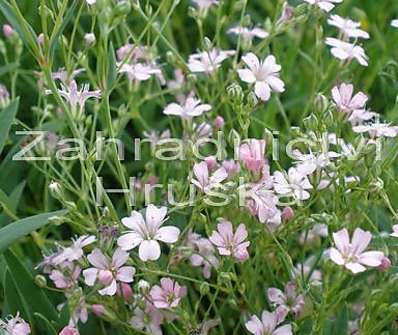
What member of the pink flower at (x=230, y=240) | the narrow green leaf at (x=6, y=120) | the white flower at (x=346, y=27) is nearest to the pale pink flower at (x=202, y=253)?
the pink flower at (x=230, y=240)

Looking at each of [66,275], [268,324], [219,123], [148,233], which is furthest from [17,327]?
[219,123]

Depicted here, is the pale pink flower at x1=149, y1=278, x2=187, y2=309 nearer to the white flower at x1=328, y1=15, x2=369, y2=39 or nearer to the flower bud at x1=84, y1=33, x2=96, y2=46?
the flower bud at x1=84, y1=33, x2=96, y2=46

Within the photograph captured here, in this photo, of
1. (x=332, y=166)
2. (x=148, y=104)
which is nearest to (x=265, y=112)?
(x=148, y=104)

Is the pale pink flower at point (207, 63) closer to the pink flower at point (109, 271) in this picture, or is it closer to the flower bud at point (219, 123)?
the flower bud at point (219, 123)

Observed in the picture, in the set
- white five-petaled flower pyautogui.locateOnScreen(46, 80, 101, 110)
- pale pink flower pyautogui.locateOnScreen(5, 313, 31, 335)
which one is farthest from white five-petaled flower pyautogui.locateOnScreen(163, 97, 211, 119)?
pale pink flower pyautogui.locateOnScreen(5, 313, 31, 335)

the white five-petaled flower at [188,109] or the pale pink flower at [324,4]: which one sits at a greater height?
the pale pink flower at [324,4]

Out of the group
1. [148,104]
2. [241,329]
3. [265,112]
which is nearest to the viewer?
[241,329]

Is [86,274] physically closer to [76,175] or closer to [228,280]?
[228,280]
